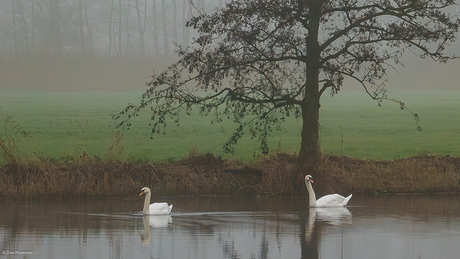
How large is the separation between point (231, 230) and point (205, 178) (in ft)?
29.6

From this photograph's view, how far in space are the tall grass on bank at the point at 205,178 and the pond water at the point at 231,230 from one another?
1.33 meters

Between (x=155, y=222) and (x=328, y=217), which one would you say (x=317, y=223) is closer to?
(x=328, y=217)

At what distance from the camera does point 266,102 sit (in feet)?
87.3

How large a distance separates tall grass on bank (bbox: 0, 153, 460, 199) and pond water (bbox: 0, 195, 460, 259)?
1.33 meters

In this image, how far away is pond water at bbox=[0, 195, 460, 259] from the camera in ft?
45.9

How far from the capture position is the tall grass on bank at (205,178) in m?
24.7

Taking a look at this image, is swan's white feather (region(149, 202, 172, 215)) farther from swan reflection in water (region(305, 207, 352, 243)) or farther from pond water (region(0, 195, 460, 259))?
swan reflection in water (region(305, 207, 352, 243))

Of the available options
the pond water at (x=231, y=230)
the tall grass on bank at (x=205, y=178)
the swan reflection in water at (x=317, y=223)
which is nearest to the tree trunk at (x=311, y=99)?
the tall grass on bank at (x=205, y=178)

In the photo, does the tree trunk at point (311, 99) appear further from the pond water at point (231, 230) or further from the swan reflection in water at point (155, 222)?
the swan reflection in water at point (155, 222)

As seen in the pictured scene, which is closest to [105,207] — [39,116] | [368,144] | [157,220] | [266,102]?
[157,220]

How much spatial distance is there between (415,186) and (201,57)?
8754 mm

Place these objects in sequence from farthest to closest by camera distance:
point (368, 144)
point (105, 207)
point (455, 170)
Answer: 1. point (368, 144)
2. point (455, 170)
3. point (105, 207)

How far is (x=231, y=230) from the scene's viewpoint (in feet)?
56.0

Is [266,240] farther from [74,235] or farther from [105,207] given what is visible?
[105,207]
